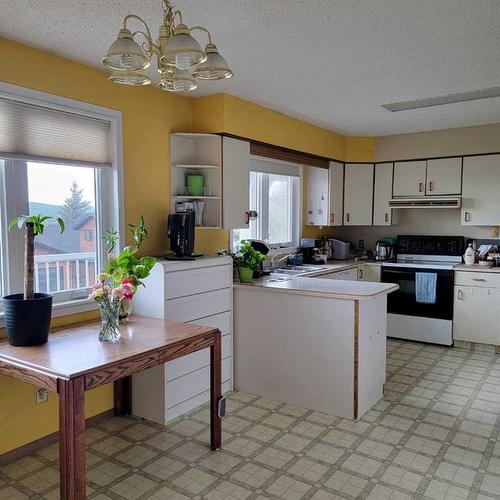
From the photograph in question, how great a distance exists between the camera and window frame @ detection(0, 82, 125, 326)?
8.42 ft

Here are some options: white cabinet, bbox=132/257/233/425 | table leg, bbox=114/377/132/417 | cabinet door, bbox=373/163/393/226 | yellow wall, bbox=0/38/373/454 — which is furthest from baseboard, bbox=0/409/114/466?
cabinet door, bbox=373/163/393/226

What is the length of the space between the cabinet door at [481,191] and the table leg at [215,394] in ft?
11.2

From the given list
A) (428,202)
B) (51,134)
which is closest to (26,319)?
(51,134)

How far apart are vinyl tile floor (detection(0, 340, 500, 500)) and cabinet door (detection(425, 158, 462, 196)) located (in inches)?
89.5

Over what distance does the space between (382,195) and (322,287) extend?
2.36m

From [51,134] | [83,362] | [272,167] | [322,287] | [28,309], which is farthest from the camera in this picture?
[272,167]

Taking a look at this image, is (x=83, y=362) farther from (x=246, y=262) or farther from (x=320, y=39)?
(x=320, y=39)

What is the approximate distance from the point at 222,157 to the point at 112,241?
1.16 m

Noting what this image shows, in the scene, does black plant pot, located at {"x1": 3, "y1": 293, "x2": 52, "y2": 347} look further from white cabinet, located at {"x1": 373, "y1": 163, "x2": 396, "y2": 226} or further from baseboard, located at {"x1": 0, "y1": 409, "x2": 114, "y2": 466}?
white cabinet, located at {"x1": 373, "y1": 163, "x2": 396, "y2": 226}

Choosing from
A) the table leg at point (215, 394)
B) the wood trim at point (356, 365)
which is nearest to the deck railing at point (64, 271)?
the table leg at point (215, 394)

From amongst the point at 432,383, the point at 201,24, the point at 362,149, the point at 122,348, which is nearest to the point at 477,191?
the point at 362,149

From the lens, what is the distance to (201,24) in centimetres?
231

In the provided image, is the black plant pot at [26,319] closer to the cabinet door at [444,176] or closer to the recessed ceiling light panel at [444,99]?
the recessed ceiling light panel at [444,99]

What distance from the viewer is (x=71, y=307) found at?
9.36 ft
